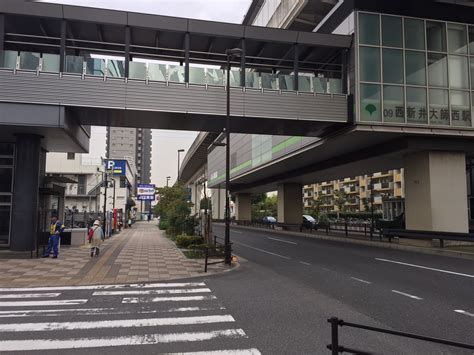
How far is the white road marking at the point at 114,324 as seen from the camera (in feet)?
24.0

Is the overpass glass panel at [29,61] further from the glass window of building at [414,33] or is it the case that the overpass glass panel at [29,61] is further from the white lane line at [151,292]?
the glass window of building at [414,33]

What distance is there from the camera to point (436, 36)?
78.9 feet

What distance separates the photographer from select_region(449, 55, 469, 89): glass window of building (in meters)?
23.8

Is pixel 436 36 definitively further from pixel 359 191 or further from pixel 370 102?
pixel 359 191

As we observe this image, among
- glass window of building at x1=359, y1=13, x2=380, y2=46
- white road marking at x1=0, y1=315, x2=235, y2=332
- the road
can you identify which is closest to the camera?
the road

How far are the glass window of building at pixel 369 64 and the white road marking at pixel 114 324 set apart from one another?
17.7m

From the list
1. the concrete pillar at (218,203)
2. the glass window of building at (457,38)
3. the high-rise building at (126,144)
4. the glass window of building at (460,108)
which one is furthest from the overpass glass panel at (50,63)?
the high-rise building at (126,144)

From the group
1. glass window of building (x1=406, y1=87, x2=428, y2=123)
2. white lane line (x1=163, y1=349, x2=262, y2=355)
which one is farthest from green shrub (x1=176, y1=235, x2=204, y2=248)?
white lane line (x1=163, y1=349, x2=262, y2=355)

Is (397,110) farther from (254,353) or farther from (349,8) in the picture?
(254,353)

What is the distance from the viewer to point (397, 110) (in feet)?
74.4

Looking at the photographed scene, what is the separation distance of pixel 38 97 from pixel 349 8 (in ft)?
52.9

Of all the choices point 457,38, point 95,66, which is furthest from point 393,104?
point 95,66

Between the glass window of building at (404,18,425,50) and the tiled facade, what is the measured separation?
57.8 metres

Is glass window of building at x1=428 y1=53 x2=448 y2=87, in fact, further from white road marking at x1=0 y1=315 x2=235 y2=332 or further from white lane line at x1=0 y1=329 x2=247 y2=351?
white lane line at x1=0 y1=329 x2=247 y2=351
